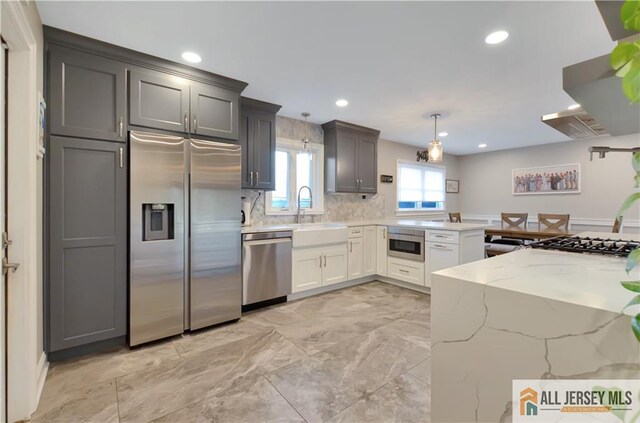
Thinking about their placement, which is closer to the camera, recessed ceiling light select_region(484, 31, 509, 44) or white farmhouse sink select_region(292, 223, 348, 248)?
recessed ceiling light select_region(484, 31, 509, 44)

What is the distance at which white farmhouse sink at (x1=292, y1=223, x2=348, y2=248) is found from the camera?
343cm

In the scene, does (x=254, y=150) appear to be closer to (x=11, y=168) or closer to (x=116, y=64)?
(x=116, y=64)

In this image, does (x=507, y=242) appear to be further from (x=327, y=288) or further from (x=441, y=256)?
(x=327, y=288)

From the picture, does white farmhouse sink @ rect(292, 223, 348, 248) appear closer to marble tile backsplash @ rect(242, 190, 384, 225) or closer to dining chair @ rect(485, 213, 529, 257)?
marble tile backsplash @ rect(242, 190, 384, 225)

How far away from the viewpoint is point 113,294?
2268 millimetres

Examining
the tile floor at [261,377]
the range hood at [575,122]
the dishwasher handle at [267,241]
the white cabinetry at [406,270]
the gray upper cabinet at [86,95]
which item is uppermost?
the gray upper cabinet at [86,95]

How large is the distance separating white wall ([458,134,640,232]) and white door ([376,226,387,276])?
3842 mm

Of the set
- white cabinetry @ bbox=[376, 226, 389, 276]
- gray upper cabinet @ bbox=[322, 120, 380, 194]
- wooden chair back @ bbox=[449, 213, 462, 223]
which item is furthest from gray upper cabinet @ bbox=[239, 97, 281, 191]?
wooden chair back @ bbox=[449, 213, 462, 223]

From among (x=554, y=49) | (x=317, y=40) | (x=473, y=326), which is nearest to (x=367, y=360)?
(x=473, y=326)

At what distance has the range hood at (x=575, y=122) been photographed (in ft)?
4.72

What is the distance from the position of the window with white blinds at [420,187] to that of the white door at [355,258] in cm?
190

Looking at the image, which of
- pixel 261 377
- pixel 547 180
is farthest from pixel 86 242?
pixel 547 180

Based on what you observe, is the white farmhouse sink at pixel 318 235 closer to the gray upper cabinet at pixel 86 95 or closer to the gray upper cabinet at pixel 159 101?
the gray upper cabinet at pixel 159 101

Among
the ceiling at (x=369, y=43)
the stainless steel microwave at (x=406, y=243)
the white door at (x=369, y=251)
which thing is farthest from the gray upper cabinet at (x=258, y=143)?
the stainless steel microwave at (x=406, y=243)
